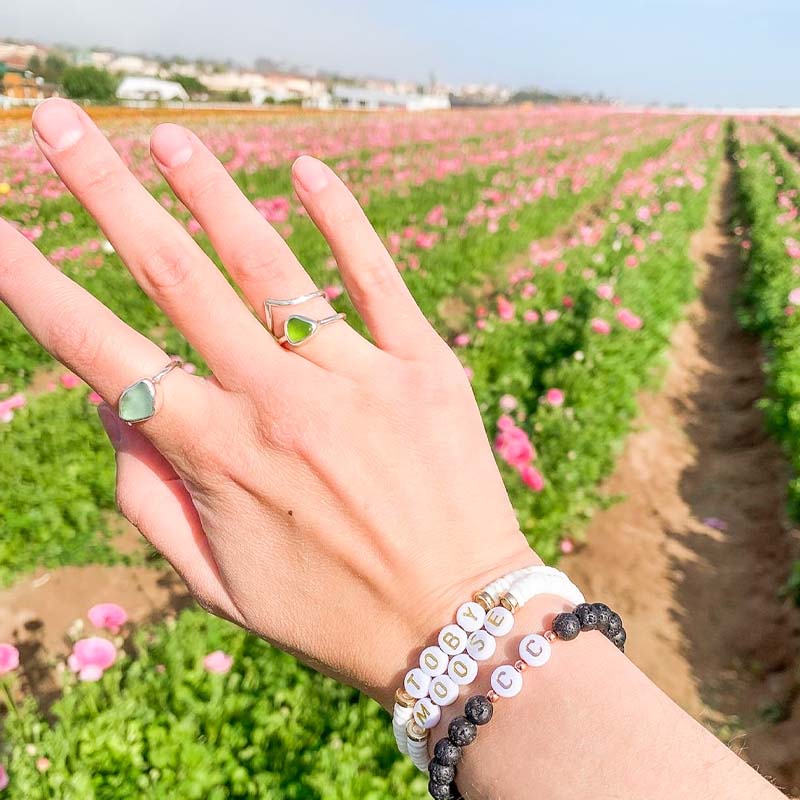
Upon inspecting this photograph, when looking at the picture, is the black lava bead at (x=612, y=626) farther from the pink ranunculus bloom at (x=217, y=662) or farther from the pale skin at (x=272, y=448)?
the pink ranunculus bloom at (x=217, y=662)

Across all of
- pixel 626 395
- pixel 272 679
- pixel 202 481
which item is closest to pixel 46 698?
pixel 272 679

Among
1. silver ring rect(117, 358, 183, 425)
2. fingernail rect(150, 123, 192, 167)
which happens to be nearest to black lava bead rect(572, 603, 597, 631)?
silver ring rect(117, 358, 183, 425)

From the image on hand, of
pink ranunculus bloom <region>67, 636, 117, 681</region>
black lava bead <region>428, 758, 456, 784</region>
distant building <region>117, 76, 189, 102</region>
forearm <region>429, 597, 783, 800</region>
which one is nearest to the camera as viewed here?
forearm <region>429, 597, 783, 800</region>

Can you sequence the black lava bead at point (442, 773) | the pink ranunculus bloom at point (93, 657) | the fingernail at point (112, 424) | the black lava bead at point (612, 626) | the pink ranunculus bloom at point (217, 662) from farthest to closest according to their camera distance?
the pink ranunculus bloom at point (217, 662)
the pink ranunculus bloom at point (93, 657)
the fingernail at point (112, 424)
the black lava bead at point (612, 626)
the black lava bead at point (442, 773)

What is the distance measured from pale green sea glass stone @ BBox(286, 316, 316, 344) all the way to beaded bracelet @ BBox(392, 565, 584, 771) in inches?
23.0

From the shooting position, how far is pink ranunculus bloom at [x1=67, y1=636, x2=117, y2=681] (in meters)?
1.94

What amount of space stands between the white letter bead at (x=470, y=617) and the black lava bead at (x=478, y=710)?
0.36 ft

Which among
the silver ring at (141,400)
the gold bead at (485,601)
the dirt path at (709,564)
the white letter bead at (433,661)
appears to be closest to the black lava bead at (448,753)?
the white letter bead at (433,661)

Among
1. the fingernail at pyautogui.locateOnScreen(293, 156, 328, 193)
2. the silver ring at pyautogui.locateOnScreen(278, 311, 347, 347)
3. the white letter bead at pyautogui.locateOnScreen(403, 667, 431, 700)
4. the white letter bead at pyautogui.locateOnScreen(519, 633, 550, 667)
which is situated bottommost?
the white letter bead at pyautogui.locateOnScreen(403, 667, 431, 700)

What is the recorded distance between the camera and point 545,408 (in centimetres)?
396

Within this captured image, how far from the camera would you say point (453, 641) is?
99 centimetres

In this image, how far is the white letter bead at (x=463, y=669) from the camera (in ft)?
3.12

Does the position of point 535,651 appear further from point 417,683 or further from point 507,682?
point 417,683

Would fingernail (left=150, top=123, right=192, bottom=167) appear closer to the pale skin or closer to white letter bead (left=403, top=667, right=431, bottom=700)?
the pale skin
